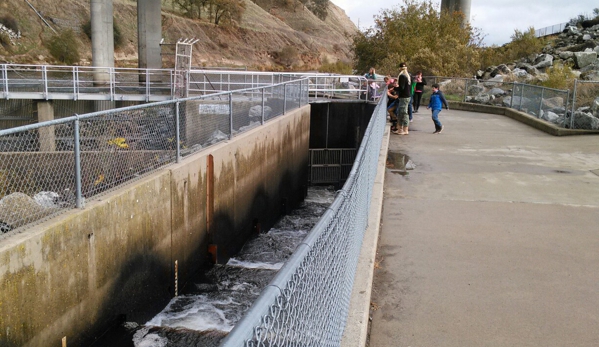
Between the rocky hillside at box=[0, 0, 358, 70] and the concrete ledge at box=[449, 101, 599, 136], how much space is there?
16.6 meters

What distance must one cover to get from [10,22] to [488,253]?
54.3m

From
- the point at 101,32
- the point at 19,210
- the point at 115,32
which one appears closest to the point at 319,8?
the point at 115,32

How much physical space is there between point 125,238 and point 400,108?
11123mm

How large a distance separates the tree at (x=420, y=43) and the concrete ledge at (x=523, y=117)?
7.16m

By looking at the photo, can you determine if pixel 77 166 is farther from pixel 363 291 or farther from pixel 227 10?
pixel 227 10

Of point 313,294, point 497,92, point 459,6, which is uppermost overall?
point 459,6

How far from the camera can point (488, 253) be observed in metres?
7.18

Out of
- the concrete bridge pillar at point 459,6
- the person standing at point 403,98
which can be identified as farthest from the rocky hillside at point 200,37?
the person standing at point 403,98

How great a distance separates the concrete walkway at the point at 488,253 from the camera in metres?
5.24

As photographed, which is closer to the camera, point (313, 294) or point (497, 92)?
point (313, 294)

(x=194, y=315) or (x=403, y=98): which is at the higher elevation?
(x=403, y=98)

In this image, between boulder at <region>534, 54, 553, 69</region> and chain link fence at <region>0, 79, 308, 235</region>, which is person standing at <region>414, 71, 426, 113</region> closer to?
chain link fence at <region>0, 79, 308, 235</region>

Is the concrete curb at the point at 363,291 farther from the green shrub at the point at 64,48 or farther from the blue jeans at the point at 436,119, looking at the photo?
the green shrub at the point at 64,48

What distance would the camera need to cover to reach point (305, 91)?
865 inches
